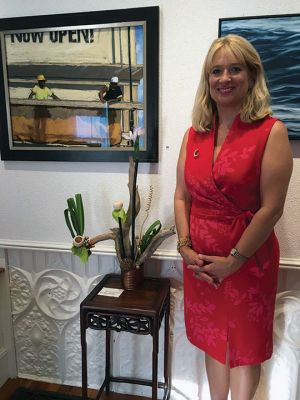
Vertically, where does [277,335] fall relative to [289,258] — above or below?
below

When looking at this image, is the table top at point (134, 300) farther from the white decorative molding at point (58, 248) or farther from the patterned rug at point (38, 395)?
the patterned rug at point (38, 395)

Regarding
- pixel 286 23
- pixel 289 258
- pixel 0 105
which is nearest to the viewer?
pixel 286 23

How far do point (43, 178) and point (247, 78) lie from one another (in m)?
1.05

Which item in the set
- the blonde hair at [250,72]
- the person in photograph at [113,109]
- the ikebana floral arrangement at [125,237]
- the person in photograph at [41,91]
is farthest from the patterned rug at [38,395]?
the blonde hair at [250,72]

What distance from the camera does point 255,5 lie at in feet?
4.32

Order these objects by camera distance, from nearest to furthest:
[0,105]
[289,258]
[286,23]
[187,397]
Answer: [286,23]
[289,258]
[0,105]
[187,397]

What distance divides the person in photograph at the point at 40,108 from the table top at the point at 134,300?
754 mm

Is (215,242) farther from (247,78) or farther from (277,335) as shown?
(277,335)

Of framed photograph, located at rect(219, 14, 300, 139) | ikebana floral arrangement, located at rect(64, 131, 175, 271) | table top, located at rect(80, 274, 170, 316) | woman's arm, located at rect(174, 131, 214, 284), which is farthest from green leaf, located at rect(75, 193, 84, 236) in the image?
framed photograph, located at rect(219, 14, 300, 139)

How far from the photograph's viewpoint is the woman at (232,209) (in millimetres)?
1070

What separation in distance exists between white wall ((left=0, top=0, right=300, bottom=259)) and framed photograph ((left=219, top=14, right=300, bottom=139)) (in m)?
0.04

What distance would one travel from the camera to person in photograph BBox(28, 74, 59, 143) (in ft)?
5.05

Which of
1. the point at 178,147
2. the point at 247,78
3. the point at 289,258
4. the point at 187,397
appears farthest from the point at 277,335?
the point at 247,78

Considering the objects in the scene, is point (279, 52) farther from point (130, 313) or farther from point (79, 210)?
point (130, 313)
